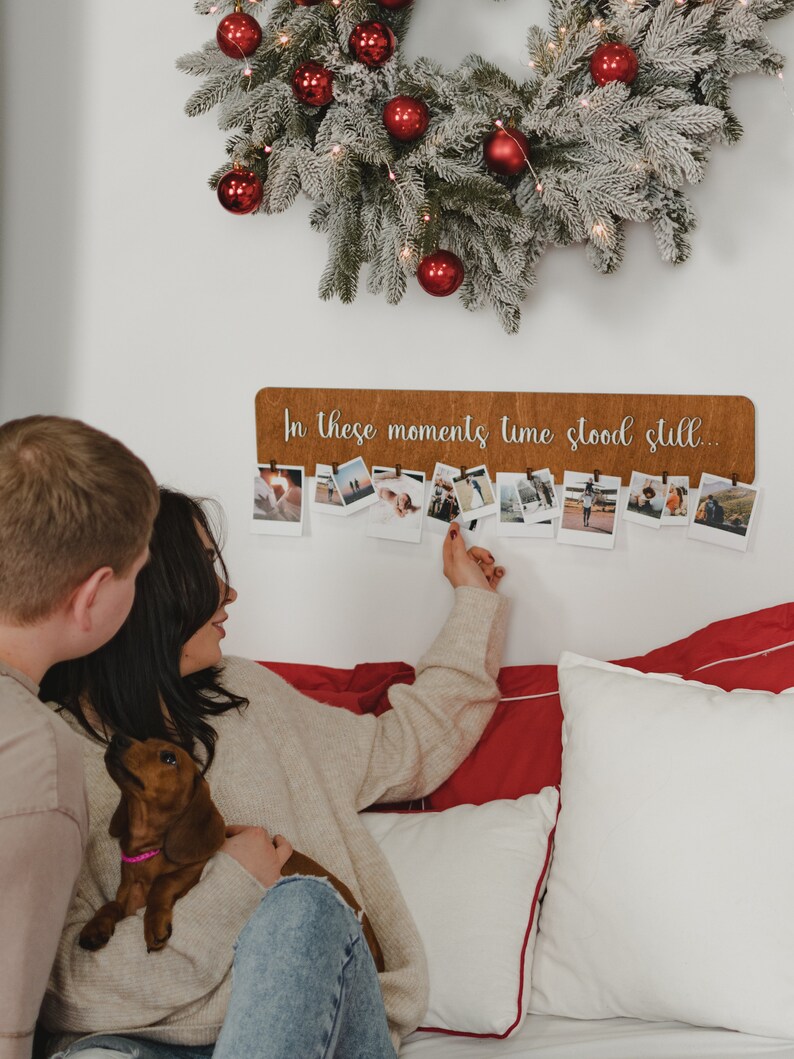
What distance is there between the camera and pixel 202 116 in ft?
5.71

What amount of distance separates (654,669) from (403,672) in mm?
445

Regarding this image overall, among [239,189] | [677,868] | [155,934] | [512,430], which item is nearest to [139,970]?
[155,934]

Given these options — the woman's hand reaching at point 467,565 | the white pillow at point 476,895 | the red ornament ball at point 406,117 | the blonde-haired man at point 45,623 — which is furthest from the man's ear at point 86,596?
the red ornament ball at point 406,117

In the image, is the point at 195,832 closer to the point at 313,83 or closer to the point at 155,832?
the point at 155,832

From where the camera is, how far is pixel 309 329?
5.66 feet

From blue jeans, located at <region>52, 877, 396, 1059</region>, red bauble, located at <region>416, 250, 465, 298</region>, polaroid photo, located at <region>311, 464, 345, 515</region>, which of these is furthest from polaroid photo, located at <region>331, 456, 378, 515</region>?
blue jeans, located at <region>52, 877, 396, 1059</region>

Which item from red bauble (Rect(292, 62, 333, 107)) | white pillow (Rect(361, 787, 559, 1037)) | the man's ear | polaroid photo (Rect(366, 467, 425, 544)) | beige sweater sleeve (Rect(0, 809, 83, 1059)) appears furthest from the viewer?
polaroid photo (Rect(366, 467, 425, 544))

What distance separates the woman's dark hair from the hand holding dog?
5.4 inches

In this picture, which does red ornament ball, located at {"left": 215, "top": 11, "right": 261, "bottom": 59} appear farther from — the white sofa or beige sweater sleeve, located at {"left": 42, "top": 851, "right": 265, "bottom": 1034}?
the white sofa

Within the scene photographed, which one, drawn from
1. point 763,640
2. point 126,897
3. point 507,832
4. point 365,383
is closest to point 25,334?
point 365,383

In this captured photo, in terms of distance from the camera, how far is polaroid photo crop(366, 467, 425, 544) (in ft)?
5.54

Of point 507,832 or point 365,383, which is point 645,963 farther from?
point 365,383

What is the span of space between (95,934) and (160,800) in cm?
19

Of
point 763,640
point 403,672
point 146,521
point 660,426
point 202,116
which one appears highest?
point 202,116
